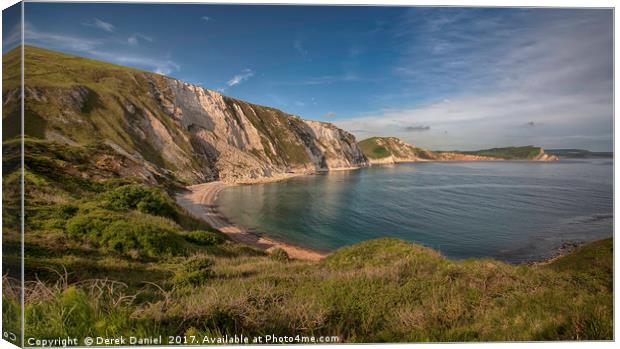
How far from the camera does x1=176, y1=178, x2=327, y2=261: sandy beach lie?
51.6 ft

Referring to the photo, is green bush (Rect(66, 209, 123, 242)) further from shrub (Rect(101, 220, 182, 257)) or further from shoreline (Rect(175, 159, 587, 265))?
shoreline (Rect(175, 159, 587, 265))

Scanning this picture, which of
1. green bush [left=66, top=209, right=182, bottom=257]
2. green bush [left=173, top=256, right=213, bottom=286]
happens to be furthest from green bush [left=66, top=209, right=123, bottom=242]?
green bush [left=173, top=256, right=213, bottom=286]

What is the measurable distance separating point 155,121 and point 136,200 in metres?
24.0

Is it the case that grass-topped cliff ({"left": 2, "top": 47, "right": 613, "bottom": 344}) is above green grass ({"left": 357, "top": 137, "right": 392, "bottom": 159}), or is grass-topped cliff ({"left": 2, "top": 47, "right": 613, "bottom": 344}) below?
below

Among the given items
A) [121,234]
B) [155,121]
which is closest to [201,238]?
[121,234]

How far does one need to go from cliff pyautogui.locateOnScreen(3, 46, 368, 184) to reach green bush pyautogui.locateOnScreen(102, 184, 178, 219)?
275cm

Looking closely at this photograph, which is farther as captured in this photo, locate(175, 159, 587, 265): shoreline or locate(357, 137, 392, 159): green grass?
locate(357, 137, 392, 159): green grass

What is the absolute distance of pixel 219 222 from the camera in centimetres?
1858

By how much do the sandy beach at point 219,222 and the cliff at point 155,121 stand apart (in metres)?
2.18

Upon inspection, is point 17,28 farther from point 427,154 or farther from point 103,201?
point 427,154

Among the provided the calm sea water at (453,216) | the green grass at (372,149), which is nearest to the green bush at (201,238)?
the calm sea water at (453,216)

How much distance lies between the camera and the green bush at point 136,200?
9.62m

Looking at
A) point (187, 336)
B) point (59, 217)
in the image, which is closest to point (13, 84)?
point (59, 217)

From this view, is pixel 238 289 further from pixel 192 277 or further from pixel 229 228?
pixel 229 228
